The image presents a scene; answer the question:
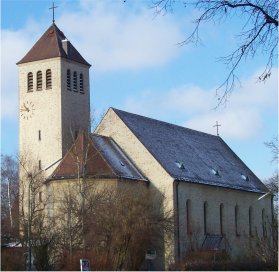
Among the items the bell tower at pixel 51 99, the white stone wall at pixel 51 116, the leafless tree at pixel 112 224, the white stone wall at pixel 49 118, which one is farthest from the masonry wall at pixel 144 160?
the bell tower at pixel 51 99

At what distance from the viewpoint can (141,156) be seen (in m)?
46.8

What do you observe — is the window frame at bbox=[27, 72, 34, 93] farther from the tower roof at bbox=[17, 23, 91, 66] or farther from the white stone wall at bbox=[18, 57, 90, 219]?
the tower roof at bbox=[17, 23, 91, 66]

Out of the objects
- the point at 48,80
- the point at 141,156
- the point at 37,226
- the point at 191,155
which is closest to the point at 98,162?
the point at 141,156

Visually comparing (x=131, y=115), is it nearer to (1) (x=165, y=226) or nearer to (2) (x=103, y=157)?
(2) (x=103, y=157)

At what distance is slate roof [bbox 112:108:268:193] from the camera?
47844 millimetres

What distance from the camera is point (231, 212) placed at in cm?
5166

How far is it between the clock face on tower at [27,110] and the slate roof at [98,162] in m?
8.67

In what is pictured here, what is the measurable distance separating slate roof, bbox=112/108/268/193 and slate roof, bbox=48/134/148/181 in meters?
1.93

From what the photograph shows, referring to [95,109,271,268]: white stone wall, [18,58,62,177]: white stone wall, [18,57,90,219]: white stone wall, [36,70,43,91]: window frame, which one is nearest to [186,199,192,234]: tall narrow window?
[95,109,271,268]: white stone wall

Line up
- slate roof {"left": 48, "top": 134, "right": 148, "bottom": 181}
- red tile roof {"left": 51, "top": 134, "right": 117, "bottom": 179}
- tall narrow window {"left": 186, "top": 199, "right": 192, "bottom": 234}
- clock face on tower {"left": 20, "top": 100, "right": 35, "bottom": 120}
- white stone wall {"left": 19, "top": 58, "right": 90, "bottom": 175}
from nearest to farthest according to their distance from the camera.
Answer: red tile roof {"left": 51, "top": 134, "right": 117, "bottom": 179} < slate roof {"left": 48, "top": 134, "right": 148, "bottom": 181} < tall narrow window {"left": 186, "top": 199, "right": 192, "bottom": 234} < white stone wall {"left": 19, "top": 58, "right": 90, "bottom": 175} < clock face on tower {"left": 20, "top": 100, "right": 35, "bottom": 120}

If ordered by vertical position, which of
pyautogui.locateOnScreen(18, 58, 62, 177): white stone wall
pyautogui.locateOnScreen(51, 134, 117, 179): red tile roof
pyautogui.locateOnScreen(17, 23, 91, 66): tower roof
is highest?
pyautogui.locateOnScreen(17, 23, 91, 66): tower roof

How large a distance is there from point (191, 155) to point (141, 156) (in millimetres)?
6326

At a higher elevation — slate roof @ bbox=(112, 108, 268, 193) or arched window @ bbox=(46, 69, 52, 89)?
arched window @ bbox=(46, 69, 52, 89)

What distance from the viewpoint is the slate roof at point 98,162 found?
4364 centimetres
